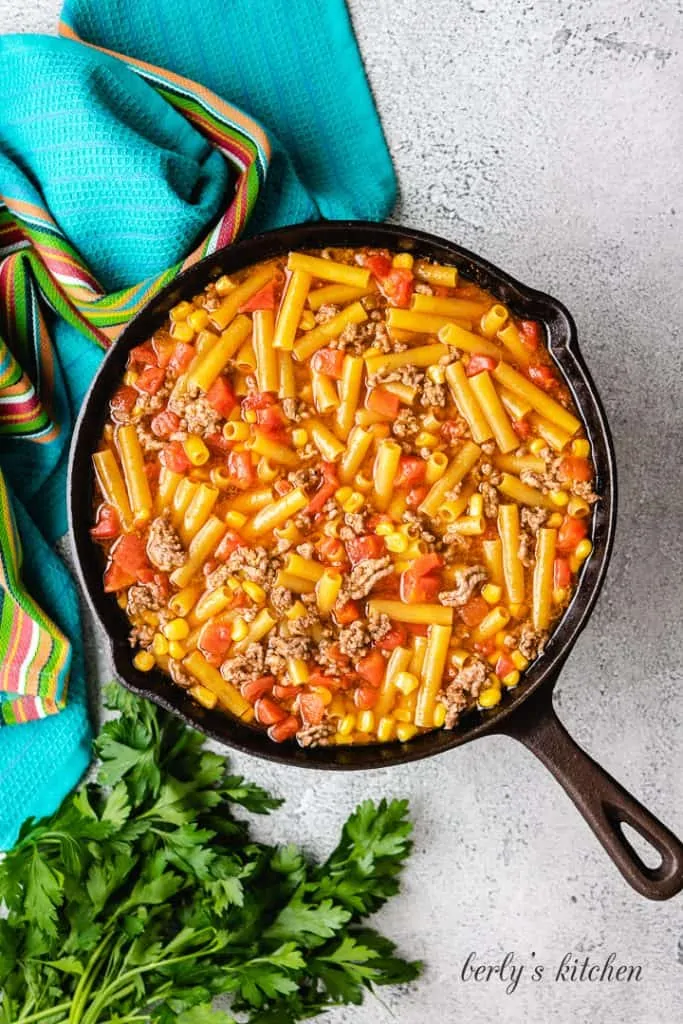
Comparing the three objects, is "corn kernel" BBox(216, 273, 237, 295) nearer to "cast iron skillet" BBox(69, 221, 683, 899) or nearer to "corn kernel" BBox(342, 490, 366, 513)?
"cast iron skillet" BBox(69, 221, 683, 899)

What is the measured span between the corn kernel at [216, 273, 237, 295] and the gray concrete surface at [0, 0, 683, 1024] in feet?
2.54

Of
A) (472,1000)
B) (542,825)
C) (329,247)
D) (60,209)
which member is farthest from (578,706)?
(60,209)

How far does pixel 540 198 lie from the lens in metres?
3.14

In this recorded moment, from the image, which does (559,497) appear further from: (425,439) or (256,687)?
(256,687)

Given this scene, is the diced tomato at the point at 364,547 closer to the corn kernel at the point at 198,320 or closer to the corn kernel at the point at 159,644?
the corn kernel at the point at 159,644

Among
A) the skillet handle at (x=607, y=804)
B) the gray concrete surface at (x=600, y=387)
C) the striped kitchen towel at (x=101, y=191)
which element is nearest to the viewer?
the skillet handle at (x=607, y=804)

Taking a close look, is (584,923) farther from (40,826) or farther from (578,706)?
(40,826)

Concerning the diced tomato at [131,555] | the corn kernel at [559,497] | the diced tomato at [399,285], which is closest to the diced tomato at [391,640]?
the corn kernel at [559,497]

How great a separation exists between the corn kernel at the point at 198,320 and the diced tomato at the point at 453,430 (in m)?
0.71

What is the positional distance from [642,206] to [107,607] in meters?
2.06

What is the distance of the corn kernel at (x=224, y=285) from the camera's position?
2699mm

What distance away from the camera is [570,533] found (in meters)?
2.71

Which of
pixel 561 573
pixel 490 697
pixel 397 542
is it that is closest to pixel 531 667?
pixel 490 697

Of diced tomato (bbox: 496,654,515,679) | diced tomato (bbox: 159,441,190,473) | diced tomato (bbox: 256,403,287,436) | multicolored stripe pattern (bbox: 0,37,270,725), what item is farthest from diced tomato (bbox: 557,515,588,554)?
multicolored stripe pattern (bbox: 0,37,270,725)
